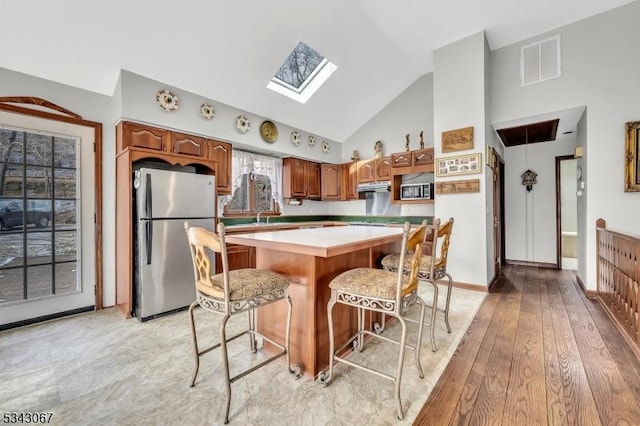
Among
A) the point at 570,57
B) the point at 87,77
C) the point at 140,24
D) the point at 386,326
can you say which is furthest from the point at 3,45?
the point at 570,57

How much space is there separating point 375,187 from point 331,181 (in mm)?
1000

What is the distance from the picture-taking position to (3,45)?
2.54 m

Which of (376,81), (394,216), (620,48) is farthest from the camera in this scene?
(394,216)

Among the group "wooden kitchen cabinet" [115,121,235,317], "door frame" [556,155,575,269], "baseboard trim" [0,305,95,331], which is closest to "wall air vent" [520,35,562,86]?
"door frame" [556,155,575,269]

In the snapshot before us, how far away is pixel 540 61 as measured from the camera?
3814mm

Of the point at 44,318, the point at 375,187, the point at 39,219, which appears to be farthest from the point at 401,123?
the point at 44,318

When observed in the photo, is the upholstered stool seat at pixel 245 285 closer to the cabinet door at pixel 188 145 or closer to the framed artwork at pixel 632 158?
the cabinet door at pixel 188 145

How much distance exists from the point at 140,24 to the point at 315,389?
357 cm

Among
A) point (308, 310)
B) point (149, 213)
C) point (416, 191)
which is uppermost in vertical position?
point (416, 191)

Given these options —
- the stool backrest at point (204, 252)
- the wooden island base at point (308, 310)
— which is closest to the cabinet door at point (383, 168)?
the wooden island base at point (308, 310)

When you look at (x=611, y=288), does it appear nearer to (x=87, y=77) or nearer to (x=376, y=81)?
(x=376, y=81)

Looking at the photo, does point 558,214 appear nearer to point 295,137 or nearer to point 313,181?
point 313,181

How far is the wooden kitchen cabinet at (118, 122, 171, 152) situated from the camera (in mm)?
3168

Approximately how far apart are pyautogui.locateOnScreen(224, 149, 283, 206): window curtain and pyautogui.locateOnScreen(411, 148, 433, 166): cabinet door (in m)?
2.47
